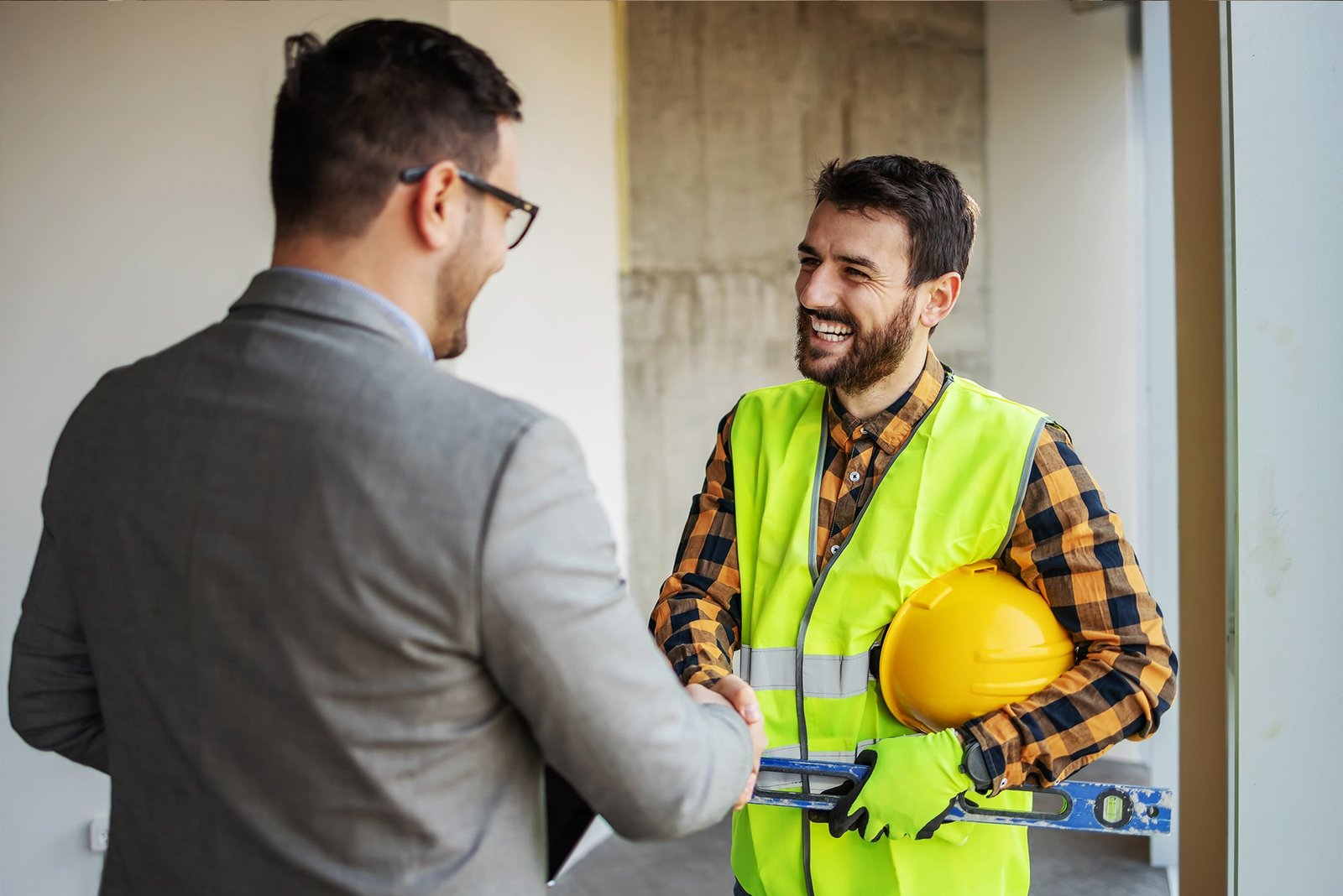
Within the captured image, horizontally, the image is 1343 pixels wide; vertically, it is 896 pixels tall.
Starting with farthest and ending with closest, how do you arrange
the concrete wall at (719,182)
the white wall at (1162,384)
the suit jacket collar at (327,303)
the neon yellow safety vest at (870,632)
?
1. the concrete wall at (719,182)
2. the white wall at (1162,384)
3. the neon yellow safety vest at (870,632)
4. the suit jacket collar at (327,303)

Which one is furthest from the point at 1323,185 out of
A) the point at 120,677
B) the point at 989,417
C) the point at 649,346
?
the point at 649,346

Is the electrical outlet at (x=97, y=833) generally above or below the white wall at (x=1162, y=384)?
below

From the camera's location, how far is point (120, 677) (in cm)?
123

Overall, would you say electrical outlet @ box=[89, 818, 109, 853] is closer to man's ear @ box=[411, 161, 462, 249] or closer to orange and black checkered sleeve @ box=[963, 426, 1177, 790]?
orange and black checkered sleeve @ box=[963, 426, 1177, 790]

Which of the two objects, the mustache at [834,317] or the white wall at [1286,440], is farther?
the mustache at [834,317]

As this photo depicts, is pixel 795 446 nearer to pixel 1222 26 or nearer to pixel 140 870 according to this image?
pixel 1222 26

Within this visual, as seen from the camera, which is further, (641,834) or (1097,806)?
(1097,806)

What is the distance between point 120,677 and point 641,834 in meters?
0.58

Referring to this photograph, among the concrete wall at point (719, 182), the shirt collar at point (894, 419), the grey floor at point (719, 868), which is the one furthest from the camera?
the concrete wall at point (719, 182)

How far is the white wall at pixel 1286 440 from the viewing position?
5.68 feet

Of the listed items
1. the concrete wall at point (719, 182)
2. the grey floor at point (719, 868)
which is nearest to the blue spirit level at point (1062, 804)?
the grey floor at point (719, 868)

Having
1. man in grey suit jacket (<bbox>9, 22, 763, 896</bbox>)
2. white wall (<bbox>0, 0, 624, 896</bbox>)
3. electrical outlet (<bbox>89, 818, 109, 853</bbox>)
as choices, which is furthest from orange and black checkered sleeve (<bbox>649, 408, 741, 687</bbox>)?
electrical outlet (<bbox>89, 818, 109, 853</bbox>)

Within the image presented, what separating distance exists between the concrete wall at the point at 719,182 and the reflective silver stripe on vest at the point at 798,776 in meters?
3.51

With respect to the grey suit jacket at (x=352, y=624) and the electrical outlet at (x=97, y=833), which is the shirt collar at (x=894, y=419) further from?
the electrical outlet at (x=97, y=833)
